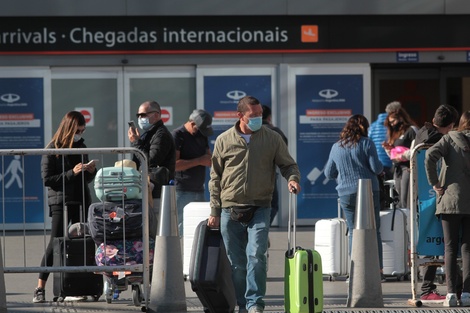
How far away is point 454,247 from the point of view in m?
9.53

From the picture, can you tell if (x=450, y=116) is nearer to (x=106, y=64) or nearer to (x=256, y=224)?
(x=256, y=224)

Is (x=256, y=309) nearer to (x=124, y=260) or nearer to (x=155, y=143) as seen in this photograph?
(x=124, y=260)

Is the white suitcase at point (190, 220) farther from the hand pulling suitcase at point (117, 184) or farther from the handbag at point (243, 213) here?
the handbag at point (243, 213)

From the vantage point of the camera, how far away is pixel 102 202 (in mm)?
9445

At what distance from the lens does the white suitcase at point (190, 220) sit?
11180mm

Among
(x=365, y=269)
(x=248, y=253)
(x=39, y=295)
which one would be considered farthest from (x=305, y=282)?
(x=39, y=295)

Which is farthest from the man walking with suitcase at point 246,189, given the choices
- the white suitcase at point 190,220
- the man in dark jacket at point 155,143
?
the white suitcase at point 190,220

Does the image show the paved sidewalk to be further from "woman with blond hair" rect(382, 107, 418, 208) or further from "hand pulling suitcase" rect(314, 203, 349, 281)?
"woman with blond hair" rect(382, 107, 418, 208)

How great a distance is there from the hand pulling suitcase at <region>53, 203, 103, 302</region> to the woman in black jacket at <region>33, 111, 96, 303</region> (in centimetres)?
29

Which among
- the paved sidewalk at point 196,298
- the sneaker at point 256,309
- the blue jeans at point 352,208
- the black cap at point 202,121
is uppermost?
the black cap at point 202,121

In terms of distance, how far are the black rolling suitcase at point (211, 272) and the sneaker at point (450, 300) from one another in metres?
1.96

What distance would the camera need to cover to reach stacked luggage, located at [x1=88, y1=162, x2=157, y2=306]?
9414 millimetres

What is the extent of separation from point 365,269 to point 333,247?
6.85ft

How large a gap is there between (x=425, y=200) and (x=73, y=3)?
27.5ft
